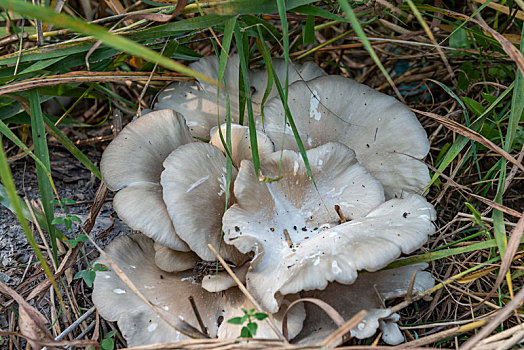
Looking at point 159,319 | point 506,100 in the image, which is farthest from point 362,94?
point 159,319

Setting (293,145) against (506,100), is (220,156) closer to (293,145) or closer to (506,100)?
(293,145)

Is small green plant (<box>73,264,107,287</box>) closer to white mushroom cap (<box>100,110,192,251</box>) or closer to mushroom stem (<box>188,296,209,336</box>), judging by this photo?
white mushroom cap (<box>100,110,192,251</box>)

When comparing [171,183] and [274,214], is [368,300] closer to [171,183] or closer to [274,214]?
[274,214]

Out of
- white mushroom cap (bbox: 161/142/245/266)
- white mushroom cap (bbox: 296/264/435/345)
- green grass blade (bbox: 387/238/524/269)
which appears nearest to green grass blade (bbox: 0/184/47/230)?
white mushroom cap (bbox: 161/142/245/266)

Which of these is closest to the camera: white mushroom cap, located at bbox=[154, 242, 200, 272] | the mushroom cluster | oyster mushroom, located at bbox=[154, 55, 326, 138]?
the mushroom cluster

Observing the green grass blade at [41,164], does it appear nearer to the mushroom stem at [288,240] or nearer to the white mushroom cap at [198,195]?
the white mushroom cap at [198,195]

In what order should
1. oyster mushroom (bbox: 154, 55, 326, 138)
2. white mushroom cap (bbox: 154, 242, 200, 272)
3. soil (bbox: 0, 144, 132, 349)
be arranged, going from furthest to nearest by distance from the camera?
oyster mushroom (bbox: 154, 55, 326, 138) → soil (bbox: 0, 144, 132, 349) → white mushroom cap (bbox: 154, 242, 200, 272)
